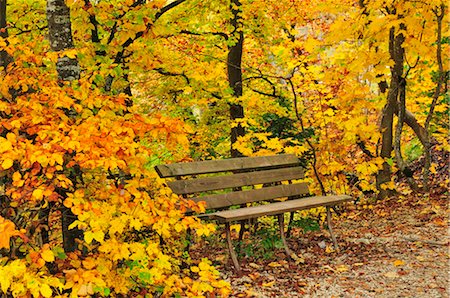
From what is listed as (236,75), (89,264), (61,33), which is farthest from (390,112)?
(89,264)

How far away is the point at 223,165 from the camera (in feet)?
17.5

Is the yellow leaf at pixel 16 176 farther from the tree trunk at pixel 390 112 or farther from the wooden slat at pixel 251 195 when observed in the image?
the tree trunk at pixel 390 112

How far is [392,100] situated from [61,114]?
19.3ft

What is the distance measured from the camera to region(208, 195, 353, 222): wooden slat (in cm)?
459

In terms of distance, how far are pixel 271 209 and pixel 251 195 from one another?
0.52m

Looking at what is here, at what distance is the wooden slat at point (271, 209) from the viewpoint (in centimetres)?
459

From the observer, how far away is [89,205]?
3.21 meters

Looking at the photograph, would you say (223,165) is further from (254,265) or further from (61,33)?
(61,33)

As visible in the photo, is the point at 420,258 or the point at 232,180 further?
the point at 232,180

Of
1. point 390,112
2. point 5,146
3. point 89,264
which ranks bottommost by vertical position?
point 89,264

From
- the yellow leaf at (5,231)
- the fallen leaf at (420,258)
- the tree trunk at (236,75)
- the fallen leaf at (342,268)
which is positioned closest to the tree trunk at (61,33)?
the yellow leaf at (5,231)

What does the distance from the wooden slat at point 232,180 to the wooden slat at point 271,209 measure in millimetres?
362

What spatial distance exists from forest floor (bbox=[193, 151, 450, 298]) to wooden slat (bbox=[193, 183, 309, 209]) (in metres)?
0.43

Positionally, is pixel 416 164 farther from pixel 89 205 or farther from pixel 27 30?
pixel 89 205
